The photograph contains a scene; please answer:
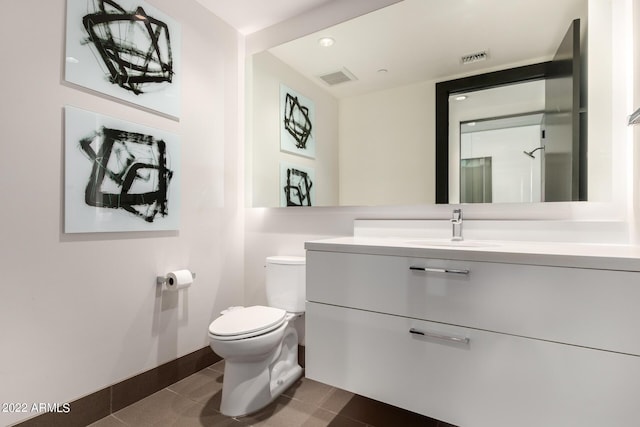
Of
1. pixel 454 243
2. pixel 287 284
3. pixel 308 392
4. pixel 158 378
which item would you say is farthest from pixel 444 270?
pixel 158 378

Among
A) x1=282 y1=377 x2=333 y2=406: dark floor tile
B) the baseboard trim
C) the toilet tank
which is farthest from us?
the toilet tank

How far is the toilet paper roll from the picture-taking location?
1757mm

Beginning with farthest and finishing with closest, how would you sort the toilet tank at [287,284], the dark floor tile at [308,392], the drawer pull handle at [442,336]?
the toilet tank at [287,284] → the dark floor tile at [308,392] → the drawer pull handle at [442,336]

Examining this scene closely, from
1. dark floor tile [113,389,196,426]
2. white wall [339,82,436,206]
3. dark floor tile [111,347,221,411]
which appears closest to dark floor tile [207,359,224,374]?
dark floor tile [111,347,221,411]

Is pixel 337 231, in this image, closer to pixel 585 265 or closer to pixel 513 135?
pixel 513 135

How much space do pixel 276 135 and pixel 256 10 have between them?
82 centimetres

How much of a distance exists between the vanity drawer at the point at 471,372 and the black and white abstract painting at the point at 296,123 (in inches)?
45.4

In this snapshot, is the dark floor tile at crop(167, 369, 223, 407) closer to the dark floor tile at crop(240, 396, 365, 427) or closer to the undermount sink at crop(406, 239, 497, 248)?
the dark floor tile at crop(240, 396, 365, 427)

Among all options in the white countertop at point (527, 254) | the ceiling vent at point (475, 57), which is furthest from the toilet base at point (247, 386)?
the ceiling vent at point (475, 57)

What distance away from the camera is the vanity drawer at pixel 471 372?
915 millimetres

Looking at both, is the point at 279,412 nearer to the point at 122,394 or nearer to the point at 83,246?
the point at 122,394

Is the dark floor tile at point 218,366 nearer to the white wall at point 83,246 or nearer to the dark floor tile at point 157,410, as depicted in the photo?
the white wall at point 83,246

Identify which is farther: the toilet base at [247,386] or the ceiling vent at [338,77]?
the ceiling vent at [338,77]

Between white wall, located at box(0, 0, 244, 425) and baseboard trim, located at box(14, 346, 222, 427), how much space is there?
0.15 feet
